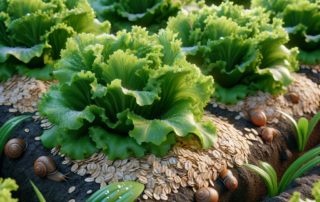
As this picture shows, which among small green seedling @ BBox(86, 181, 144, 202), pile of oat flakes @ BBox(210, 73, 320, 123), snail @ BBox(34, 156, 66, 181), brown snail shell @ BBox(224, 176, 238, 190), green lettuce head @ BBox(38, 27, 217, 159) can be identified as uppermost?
green lettuce head @ BBox(38, 27, 217, 159)

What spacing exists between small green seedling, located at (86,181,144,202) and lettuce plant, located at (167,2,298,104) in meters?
1.73

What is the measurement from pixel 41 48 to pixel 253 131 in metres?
2.57

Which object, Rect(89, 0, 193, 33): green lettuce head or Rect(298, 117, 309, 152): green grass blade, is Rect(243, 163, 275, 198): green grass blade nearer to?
Rect(298, 117, 309, 152): green grass blade

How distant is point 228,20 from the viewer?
362 centimetres

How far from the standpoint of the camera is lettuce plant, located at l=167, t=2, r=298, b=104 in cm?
362

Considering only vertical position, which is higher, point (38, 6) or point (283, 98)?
point (38, 6)

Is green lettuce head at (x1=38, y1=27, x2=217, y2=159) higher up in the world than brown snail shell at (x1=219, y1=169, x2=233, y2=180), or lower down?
higher up

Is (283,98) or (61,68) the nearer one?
(61,68)

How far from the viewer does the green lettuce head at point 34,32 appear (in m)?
3.62

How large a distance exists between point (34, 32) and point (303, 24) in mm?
3784

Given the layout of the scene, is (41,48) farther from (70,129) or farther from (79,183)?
(79,183)

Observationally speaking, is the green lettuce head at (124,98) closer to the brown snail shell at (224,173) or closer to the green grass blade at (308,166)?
the brown snail shell at (224,173)

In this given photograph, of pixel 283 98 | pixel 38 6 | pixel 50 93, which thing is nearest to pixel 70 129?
pixel 50 93

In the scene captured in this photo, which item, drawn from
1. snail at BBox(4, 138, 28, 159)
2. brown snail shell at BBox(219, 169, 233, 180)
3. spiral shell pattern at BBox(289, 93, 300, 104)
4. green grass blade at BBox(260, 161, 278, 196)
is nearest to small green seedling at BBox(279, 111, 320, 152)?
spiral shell pattern at BBox(289, 93, 300, 104)
